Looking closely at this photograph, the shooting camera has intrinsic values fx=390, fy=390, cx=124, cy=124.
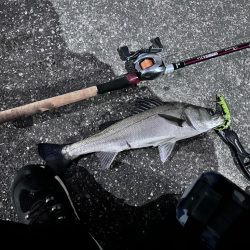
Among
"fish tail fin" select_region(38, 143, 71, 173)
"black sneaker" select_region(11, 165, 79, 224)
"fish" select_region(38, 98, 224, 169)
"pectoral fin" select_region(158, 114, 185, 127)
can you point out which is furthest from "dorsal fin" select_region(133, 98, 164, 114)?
"black sneaker" select_region(11, 165, 79, 224)

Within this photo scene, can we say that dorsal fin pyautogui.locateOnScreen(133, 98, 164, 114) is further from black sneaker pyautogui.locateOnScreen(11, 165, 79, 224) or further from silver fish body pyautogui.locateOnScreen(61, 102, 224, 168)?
black sneaker pyautogui.locateOnScreen(11, 165, 79, 224)

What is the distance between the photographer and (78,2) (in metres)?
4.31

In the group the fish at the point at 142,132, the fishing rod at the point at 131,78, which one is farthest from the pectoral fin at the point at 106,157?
the fishing rod at the point at 131,78

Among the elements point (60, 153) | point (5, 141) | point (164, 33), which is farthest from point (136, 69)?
point (5, 141)

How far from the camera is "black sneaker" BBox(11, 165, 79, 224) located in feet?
11.7

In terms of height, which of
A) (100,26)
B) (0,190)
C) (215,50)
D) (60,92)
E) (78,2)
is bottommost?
(0,190)

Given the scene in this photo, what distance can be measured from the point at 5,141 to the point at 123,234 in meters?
1.47

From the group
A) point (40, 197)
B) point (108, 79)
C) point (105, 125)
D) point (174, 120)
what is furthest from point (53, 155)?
point (174, 120)

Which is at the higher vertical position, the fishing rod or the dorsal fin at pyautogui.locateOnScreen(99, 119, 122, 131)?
the fishing rod

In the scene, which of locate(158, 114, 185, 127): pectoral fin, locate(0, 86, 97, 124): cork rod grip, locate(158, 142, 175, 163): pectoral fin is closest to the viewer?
locate(0, 86, 97, 124): cork rod grip

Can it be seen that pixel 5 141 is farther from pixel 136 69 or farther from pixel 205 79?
pixel 205 79

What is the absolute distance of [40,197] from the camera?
11.9 feet

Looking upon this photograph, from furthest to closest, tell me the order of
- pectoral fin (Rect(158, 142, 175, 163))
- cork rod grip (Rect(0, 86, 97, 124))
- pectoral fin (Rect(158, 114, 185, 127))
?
pectoral fin (Rect(158, 142, 175, 163)) → pectoral fin (Rect(158, 114, 185, 127)) → cork rod grip (Rect(0, 86, 97, 124))

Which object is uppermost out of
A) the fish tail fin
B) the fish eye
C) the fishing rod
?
the fishing rod
